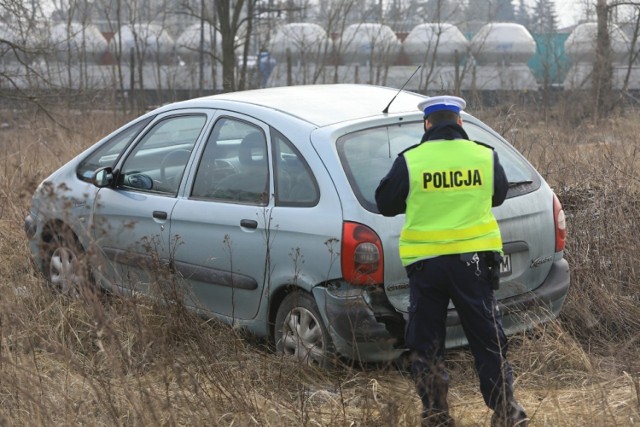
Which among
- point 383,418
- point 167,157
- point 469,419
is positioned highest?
point 167,157

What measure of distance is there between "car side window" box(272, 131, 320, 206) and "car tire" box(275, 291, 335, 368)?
50 centimetres

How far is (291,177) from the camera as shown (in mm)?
4875

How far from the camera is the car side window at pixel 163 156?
18.5 feet

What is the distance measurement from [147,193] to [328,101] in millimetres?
1348

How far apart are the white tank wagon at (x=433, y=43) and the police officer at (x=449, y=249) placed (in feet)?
84.4

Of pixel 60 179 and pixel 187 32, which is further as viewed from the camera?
A: pixel 187 32

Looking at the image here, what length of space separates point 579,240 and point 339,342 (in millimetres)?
2510

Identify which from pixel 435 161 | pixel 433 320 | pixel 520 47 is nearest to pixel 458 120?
pixel 435 161

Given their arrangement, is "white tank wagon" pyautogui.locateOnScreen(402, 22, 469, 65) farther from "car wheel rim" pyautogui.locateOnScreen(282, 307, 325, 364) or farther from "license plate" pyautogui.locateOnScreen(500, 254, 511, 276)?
"car wheel rim" pyautogui.locateOnScreen(282, 307, 325, 364)

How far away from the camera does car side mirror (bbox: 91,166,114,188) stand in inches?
233

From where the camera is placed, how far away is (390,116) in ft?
16.4

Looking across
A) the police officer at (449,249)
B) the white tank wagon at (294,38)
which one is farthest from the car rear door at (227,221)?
the white tank wagon at (294,38)

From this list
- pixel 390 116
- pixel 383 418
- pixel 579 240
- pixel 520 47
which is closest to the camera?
pixel 383 418

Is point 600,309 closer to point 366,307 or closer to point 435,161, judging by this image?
point 366,307
